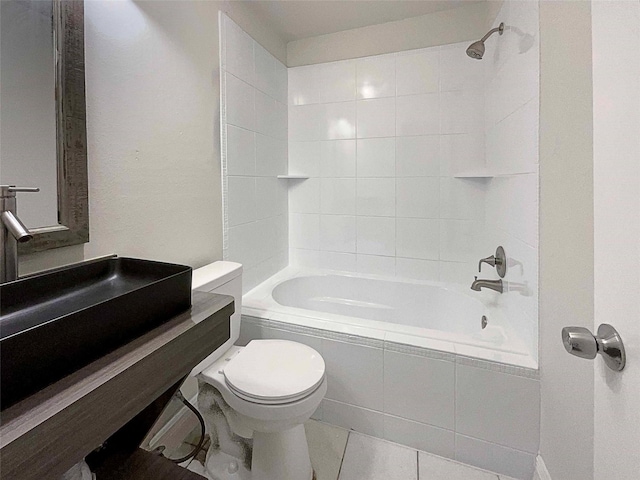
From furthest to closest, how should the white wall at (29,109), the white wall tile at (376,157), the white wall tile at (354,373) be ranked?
the white wall tile at (376,157), the white wall tile at (354,373), the white wall at (29,109)

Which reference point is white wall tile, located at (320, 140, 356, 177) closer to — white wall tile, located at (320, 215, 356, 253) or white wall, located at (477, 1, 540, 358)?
white wall tile, located at (320, 215, 356, 253)

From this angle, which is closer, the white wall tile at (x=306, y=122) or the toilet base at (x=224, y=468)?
the toilet base at (x=224, y=468)

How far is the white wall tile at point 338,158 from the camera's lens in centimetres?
237

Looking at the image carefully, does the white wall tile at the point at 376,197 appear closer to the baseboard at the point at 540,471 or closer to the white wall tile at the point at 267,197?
the white wall tile at the point at 267,197

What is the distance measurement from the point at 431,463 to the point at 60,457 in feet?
4.67

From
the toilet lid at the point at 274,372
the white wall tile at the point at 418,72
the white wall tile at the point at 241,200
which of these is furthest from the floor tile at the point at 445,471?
the white wall tile at the point at 418,72

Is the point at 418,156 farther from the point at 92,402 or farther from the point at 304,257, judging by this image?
the point at 92,402

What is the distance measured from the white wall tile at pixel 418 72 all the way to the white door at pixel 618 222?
1.81 m

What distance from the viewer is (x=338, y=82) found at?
2357mm

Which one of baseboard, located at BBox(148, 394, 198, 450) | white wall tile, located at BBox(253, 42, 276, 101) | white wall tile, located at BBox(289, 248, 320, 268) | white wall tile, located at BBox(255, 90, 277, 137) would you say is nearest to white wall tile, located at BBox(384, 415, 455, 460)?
baseboard, located at BBox(148, 394, 198, 450)

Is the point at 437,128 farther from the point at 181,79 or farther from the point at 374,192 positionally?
the point at 181,79

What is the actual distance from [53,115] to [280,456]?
1.41m

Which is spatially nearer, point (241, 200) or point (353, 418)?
point (353, 418)

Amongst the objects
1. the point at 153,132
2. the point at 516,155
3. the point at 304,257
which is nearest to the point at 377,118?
the point at 516,155
